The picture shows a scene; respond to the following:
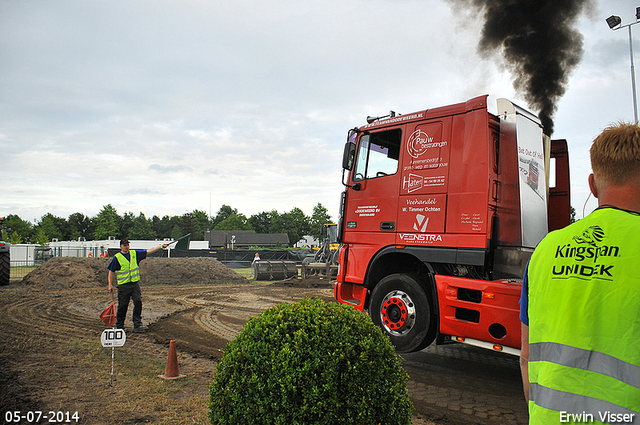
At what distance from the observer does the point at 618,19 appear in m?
13.7

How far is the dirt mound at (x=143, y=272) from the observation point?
18.7 m

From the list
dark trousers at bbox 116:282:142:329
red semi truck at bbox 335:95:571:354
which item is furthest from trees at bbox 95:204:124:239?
red semi truck at bbox 335:95:571:354

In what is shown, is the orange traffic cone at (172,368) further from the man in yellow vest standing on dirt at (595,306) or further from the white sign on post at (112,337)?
the man in yellow vest standing on dirt at (595,306)

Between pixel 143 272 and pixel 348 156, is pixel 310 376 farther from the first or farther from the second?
pixel 143 272

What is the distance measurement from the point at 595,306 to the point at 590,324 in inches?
2.6

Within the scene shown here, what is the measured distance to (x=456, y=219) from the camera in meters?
5.68

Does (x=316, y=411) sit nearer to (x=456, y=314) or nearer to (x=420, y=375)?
(x=456, y=314)

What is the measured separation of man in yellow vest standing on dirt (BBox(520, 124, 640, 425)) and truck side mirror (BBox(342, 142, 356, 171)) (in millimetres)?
5450

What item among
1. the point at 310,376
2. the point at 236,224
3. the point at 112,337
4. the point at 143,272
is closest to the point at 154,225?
the point at 236,224

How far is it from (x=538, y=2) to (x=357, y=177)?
5312 millimetres

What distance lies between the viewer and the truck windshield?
6.64 metres

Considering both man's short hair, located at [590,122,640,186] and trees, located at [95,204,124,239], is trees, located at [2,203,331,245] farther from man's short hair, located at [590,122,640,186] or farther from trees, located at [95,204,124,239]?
man's short hair, located at [590,122,640,186]

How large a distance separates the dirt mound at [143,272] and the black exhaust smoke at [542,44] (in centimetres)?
1687

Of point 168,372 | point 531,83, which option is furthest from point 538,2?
point 168,372
